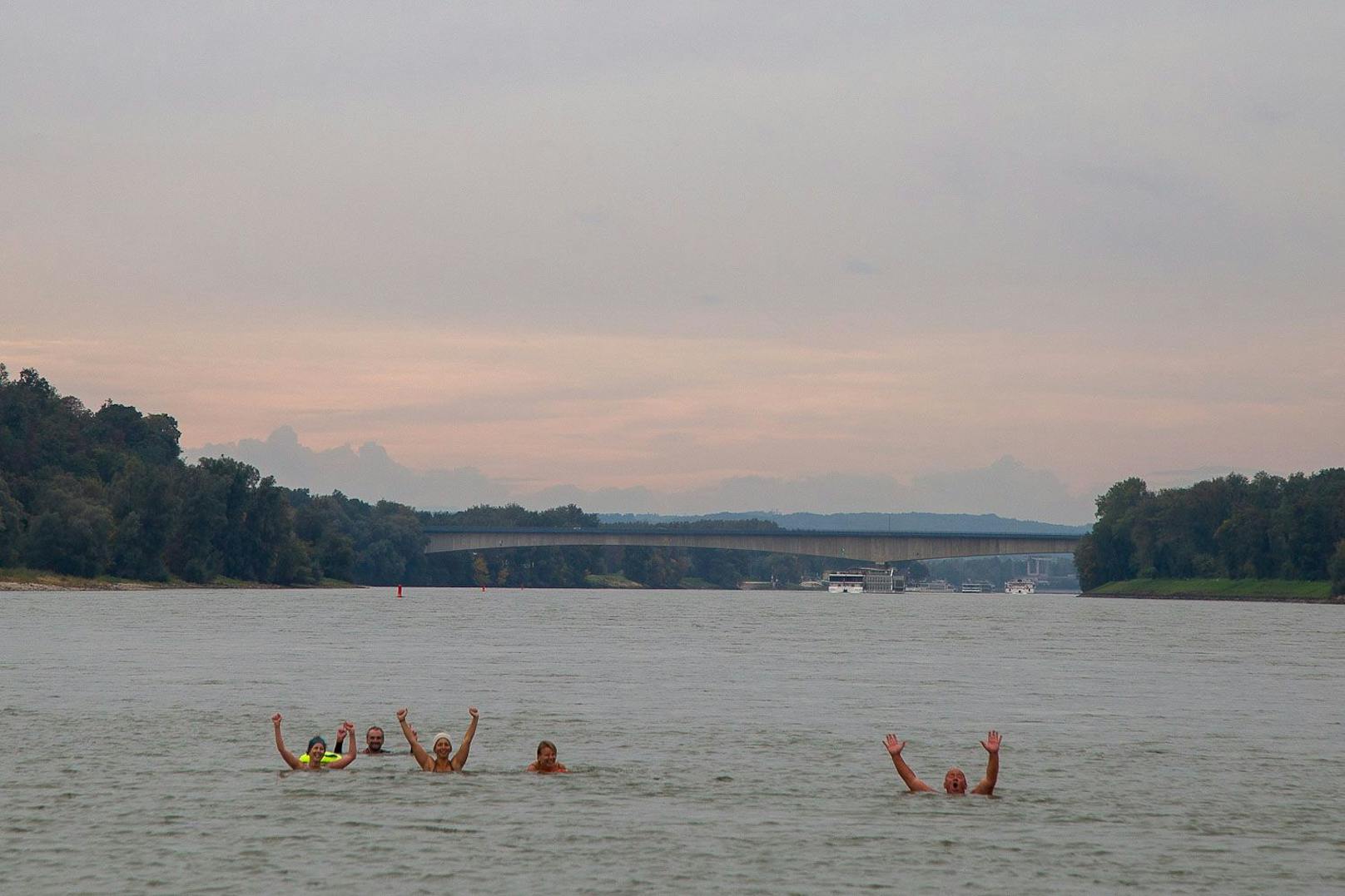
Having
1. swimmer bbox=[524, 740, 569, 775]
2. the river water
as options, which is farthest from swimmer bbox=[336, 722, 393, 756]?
swimmer bbox=[524, 740, 569, 775]

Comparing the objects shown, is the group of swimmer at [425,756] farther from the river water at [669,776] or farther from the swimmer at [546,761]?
the river water at [669,776]

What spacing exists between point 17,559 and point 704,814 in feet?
542

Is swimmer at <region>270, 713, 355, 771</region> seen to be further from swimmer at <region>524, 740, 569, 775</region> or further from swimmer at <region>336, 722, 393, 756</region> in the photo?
swimmer at <region>524, 740, 569, 775</region>

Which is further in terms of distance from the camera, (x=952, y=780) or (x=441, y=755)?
(x=441, y=755)

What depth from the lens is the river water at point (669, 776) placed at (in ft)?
81.4

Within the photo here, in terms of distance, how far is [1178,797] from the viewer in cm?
3266

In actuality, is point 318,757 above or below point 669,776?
above

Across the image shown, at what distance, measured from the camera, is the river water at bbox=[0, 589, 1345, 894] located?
2481 cm

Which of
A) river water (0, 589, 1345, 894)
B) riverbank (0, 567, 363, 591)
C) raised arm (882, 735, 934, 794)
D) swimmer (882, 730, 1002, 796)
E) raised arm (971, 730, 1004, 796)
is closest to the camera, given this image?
river water (0, 589, 1345, 894)

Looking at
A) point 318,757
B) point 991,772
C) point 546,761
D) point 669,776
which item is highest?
point 991,772

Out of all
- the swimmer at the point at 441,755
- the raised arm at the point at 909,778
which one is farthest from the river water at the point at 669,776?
the raised arm at the point at 909,778

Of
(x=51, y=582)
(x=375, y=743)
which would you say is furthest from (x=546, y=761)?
(x=51, y=582)

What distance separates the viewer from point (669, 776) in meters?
35.0

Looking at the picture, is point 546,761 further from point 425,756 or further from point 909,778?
point 909,778
